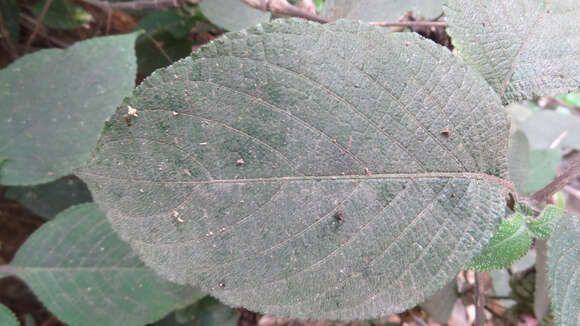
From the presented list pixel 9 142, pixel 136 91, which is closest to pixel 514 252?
pixel 136 91

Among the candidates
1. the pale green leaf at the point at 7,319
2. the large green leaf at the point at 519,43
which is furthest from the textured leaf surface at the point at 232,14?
the pale green leaf at the point at 7,319

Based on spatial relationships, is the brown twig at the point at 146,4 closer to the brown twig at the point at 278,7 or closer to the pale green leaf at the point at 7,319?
the brown twig at the point at 278,7

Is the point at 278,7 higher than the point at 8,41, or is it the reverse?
the point at 278,7

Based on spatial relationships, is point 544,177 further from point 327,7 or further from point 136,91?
point 136,91

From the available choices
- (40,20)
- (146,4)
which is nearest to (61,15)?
(40,20)

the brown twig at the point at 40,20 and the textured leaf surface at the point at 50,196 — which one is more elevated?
the brown twig at the point at 40,20

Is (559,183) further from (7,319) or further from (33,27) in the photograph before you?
(33,27)

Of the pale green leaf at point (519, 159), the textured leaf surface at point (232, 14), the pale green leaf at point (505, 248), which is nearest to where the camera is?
the pale green leaf at point (505, 248)

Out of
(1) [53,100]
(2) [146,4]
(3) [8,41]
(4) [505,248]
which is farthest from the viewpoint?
(3) [8,41]

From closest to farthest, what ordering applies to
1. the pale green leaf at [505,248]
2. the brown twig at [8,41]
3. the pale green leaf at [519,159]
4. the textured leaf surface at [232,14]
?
the pale green leaf at [505,248], the textured leaf surface at [232,14], the pale green leaf at [519,159], the brown twig at [8,41]
